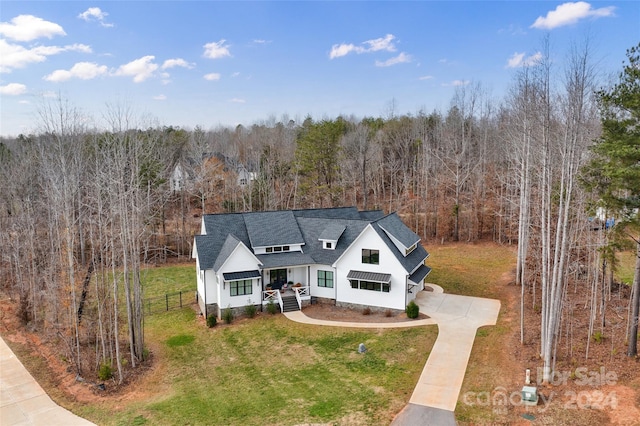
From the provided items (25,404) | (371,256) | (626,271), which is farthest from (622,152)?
(25,404)

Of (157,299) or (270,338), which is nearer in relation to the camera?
(270,338)

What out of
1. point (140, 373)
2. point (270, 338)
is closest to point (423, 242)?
point (270, 338)

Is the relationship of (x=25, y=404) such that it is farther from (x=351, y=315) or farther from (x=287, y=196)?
(x=287, y=196)

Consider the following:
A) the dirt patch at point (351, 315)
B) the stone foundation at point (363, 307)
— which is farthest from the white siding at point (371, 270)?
the dirt patch at point (351, 315)

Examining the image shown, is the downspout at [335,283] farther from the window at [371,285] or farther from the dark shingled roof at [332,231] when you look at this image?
the dark shingled roof at [332,231]

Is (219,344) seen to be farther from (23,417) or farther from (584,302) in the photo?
(584,302)

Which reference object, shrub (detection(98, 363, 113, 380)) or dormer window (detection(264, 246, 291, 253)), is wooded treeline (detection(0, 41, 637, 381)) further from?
dormer window (detection(264, 246, 291, 253))
